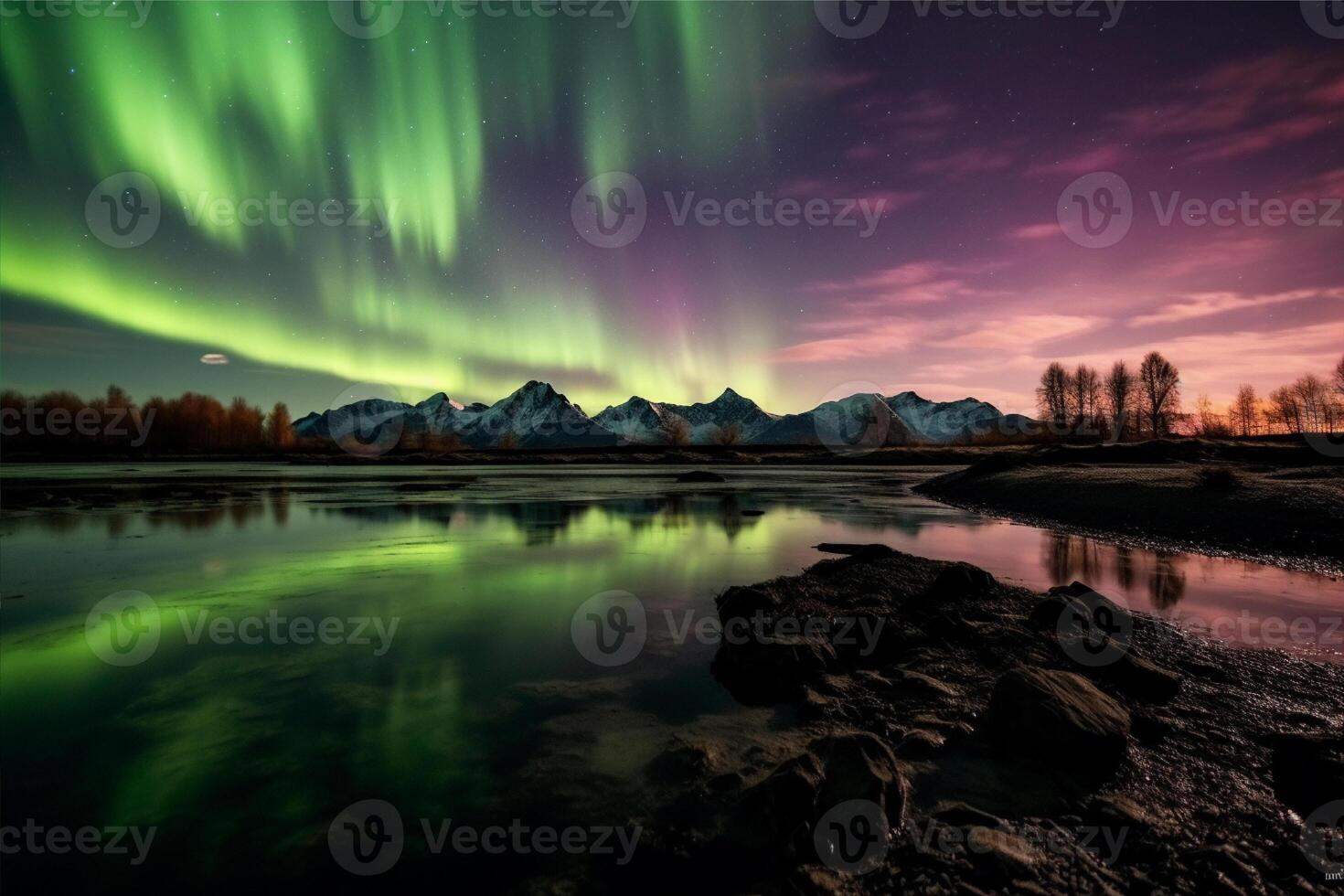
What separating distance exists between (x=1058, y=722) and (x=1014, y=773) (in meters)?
0.77

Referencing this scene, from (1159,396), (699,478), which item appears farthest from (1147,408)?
(699,478)

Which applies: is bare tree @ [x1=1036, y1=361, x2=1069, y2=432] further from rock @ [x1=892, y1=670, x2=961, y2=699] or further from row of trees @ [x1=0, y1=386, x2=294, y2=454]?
row of trees @ [x1=0, y1=386, x2=294, y2=454]

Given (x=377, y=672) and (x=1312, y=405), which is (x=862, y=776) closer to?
(x=377, y=672)

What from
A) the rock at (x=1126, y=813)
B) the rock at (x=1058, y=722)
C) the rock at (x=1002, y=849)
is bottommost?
the rock at (x=1126, y=813)

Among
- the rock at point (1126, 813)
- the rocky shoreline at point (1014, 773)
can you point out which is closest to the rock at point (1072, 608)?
the rocky shoreline at point (1014, 773)

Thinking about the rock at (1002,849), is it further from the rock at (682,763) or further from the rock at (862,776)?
the rock at (682,763)

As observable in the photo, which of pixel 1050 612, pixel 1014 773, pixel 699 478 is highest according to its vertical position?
pixel 1050 612

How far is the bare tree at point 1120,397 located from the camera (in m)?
105

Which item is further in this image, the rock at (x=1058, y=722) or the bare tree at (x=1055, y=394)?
the bare tree at (x=1055, y=394)

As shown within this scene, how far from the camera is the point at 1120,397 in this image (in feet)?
354

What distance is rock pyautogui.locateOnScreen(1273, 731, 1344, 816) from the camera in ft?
16.6

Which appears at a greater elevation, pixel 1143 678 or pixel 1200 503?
pixel 1200 503

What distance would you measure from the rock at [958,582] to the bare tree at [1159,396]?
121 m

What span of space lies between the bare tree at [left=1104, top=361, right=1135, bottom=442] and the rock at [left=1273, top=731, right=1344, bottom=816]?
4808 inches
